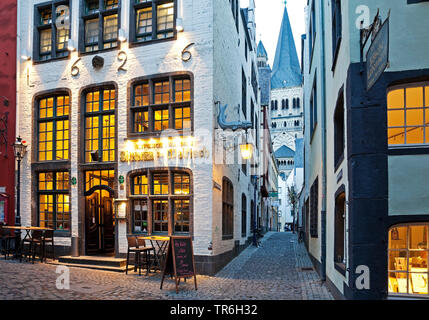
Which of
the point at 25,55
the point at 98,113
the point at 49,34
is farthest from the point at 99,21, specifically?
the point at 25,55

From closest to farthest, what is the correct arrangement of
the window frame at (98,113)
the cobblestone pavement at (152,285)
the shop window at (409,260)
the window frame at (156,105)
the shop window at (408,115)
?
1. the shop window at (409,260)
2. the shop window at (408,115)
3. the cobblestone pavement at (152,285)
4. the window frame at (156,105)
5. the window frame at (98,113)

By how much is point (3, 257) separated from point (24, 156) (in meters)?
3.75

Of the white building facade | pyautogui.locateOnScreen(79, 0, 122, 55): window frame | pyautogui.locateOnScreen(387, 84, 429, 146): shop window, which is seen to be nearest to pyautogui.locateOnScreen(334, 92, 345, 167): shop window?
pyautogui.locateOnScreen(387, 84, 429, 146): shop window

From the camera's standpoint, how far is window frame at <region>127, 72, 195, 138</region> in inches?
475

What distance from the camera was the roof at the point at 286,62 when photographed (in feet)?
384

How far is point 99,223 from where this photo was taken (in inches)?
574

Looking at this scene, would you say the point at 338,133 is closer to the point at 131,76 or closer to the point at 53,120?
the point at 131,76

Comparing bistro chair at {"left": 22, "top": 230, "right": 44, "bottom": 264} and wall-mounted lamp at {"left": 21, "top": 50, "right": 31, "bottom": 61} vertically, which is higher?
wall-mounted lamp at {"left": 21, "top": 50, "right": 31, "bottom": 61}

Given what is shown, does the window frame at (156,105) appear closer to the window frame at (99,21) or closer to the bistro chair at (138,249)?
the window frame at (99,21)

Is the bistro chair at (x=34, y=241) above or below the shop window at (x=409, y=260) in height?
below

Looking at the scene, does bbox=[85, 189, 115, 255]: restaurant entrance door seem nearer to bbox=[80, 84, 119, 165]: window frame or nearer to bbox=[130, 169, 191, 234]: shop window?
bbox=[80, 84, 119, 165]: window frame

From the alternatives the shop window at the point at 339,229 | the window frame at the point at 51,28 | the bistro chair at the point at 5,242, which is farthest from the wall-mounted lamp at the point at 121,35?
the shop window at the point at 339,229

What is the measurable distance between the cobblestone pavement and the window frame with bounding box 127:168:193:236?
1.58m

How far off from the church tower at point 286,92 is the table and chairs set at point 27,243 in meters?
104
